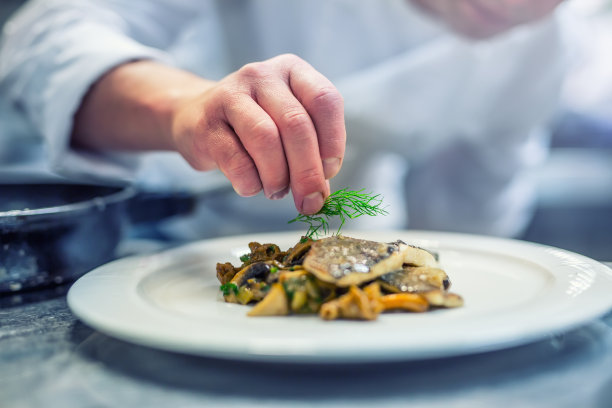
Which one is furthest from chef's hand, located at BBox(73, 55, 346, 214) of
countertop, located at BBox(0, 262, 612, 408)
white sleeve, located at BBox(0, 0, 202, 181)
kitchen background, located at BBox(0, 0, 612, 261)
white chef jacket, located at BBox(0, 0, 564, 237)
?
kitchen background, located at BBox(0, 0, 612, 261)

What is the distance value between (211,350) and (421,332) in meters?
0.20

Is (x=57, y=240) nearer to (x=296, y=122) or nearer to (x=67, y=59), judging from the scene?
(x=296, y=122)

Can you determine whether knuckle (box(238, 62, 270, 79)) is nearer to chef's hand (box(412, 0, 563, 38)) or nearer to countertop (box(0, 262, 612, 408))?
countertop (box(0, 262, 612, 408))

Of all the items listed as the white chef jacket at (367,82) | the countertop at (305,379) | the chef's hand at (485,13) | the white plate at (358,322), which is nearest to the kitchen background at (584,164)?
the white chef jacket at (367,82)

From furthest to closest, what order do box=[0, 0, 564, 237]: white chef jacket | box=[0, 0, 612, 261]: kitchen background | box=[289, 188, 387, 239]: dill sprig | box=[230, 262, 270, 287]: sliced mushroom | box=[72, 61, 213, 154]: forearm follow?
1. box=[0, 0, 612, 261]: kitchen background
2. box=[0, 0, 564, 237]: white chef jacket
3. box=[72, 61, 213, 154]: forearm
4. box=[289, 188, 387, 239]: dill sprig
5. box=[230, 262, 270, 287]: sliced mushroom

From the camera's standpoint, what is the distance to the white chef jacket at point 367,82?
149 centimetres

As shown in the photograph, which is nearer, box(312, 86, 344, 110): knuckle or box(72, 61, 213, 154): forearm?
box(312, 86, 344, 110): knuckle

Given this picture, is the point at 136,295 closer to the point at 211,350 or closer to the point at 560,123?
the point at 211,350

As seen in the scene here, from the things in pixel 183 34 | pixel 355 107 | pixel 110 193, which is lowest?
pixel 110 193

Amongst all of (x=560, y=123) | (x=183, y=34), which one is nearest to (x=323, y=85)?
(x=183, y=34)

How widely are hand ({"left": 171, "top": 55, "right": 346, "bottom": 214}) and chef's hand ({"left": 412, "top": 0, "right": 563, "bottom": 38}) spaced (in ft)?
3.07

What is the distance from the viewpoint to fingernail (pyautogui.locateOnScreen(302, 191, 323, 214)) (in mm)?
832

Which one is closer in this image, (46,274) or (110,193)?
(46,274)

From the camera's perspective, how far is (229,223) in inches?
82.7
